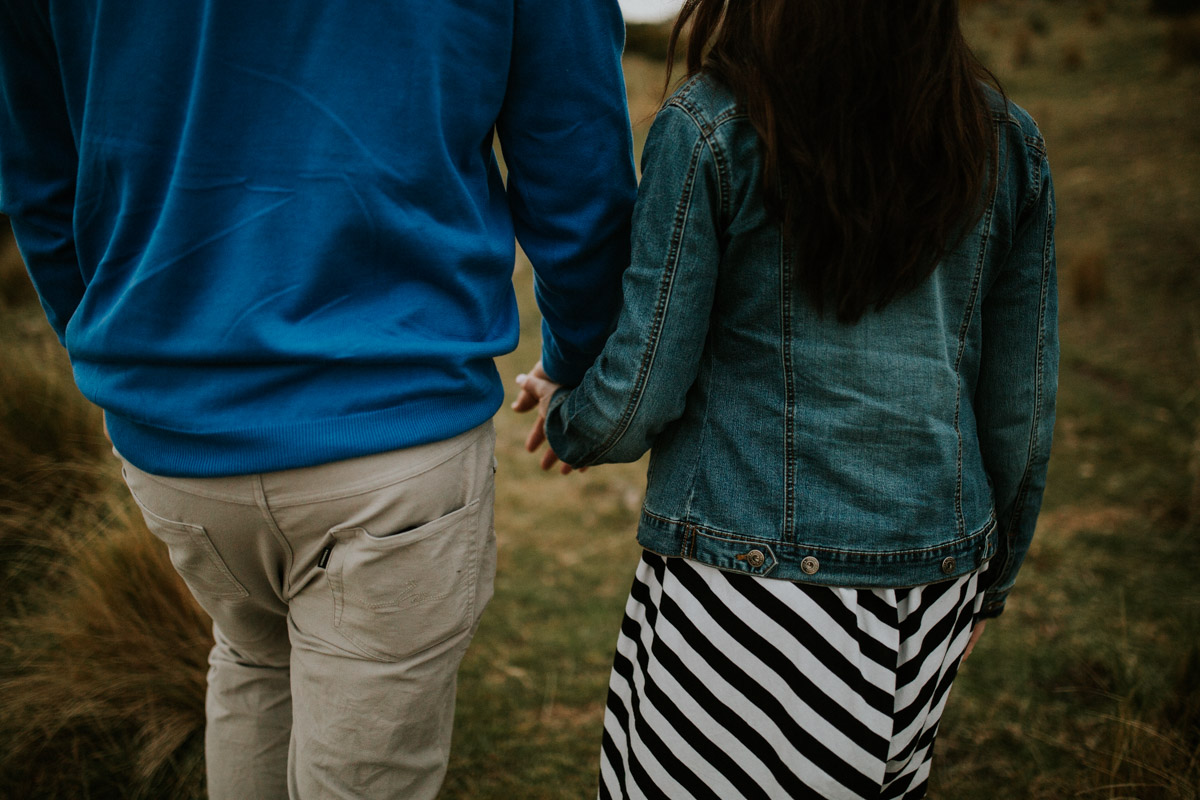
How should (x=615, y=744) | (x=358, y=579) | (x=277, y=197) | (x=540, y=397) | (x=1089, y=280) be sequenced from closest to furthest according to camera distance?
(x=277, y=197)
(x=358, y=579)
(x=615, y=744)
(x=540, y=397)
(x=1089, y=280)

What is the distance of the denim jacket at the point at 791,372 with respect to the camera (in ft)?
3.61

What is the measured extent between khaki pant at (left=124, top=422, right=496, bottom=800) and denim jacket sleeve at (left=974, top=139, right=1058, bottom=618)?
801 mm

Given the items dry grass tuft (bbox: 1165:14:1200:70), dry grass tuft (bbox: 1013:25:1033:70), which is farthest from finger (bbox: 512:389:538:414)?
dry grass tuft (bbox: 1013:25:1033:70)

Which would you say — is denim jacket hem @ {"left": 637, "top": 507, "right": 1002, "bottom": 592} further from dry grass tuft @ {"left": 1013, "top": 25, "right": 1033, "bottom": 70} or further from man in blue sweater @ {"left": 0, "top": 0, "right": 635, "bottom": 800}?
dry grass tuft @ {"left": 1013, "top": 25, "right": 1033, "bottom": 70}

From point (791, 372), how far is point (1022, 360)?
1.35 feet

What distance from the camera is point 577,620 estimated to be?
2.83 metres

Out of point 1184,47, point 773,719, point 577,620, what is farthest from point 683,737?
point 1184,47

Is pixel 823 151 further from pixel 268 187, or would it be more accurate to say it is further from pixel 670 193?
pixel 268 187

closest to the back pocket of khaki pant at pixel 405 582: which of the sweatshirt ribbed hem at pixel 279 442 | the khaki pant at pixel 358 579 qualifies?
the khaki pant at pixel 358 579

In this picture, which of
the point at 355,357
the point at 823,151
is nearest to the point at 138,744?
Answer: the point at 355,357

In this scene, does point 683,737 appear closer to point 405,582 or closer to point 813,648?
point 813,648

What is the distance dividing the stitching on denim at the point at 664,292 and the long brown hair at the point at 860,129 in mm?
95

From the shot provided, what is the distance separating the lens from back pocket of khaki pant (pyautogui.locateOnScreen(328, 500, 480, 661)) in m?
1.10

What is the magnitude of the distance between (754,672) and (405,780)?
0.56 metres
